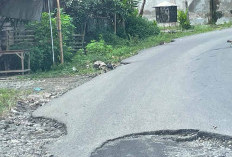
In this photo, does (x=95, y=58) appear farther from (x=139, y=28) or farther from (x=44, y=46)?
(x=139, y=28)

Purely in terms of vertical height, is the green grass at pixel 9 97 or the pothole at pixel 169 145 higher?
the green grass at pixel 9 97

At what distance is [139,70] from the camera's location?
14109 mm

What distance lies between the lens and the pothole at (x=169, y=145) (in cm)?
634

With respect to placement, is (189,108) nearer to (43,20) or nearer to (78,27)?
(43,20)

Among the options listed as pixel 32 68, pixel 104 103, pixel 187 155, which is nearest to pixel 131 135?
pixel 187 155

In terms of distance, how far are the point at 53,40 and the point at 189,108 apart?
32.3 ft

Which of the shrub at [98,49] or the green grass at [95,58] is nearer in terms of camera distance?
the green grass at [95,58]

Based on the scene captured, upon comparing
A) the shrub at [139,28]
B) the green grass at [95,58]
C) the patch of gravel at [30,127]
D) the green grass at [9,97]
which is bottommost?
the patch of gravel at [30,127]

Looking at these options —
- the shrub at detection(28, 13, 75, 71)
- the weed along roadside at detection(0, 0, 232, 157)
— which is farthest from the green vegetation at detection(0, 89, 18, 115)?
the shrub at detection(28, 13, 75, 71)

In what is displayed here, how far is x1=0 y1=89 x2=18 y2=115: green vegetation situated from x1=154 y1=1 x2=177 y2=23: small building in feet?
72.0

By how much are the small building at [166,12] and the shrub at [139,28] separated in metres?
7.22

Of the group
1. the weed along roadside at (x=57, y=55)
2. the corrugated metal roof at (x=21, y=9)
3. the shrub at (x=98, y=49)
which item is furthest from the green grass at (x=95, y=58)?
the corrugated metal roof at (x=21, y=9)

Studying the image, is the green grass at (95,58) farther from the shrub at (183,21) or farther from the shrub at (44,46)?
the shrub at (183,21)

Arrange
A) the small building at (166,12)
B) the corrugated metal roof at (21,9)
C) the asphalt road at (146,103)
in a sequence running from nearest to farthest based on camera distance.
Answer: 1. the asphalt road at (146,103)
2. the corrugated metal roof at (21,9)
3. the small building at (166,12)
